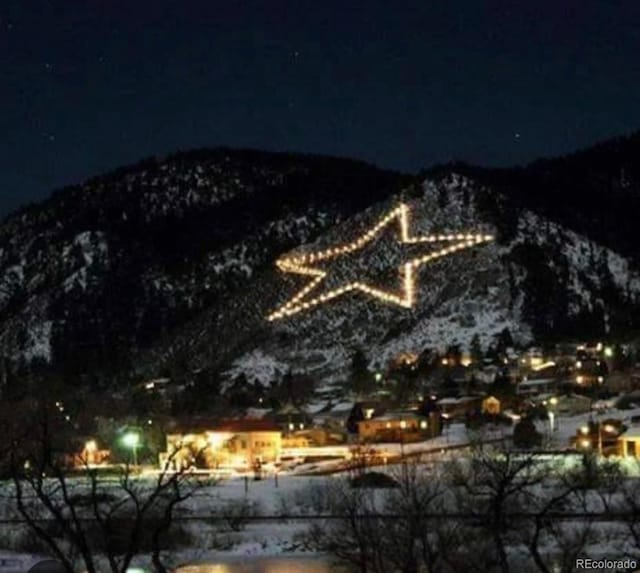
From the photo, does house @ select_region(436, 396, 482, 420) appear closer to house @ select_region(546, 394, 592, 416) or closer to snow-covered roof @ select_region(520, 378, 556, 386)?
house @ select_region(546, 394, 592, 416)

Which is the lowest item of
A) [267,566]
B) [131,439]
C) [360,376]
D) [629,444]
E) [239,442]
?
[267,566]

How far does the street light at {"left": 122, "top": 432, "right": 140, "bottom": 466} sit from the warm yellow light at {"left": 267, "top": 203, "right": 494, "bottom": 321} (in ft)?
174

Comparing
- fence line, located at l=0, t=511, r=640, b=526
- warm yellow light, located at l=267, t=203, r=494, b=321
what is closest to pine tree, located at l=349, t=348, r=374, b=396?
warm yellow light, located at l=267, t=203, r=494, b=321

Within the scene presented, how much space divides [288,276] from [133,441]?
7500 centimetres

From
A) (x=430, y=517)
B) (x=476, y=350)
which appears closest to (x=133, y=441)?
(x=430, y=517)

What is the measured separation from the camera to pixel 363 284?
397 ft

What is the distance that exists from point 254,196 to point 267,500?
137209 mm

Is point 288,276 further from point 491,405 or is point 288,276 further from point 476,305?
point 491,405

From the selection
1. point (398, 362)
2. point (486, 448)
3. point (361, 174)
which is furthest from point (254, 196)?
point (486, 448)

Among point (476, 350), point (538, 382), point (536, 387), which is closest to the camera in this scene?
point (536, 387)

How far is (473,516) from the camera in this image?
34.0 meters

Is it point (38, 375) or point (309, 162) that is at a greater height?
point (309, 162)

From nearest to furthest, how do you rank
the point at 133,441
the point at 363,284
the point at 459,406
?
1. the point at 133,441
2. the point at 459,406
3. the point at 363,284

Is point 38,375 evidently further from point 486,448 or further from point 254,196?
point 486,448
